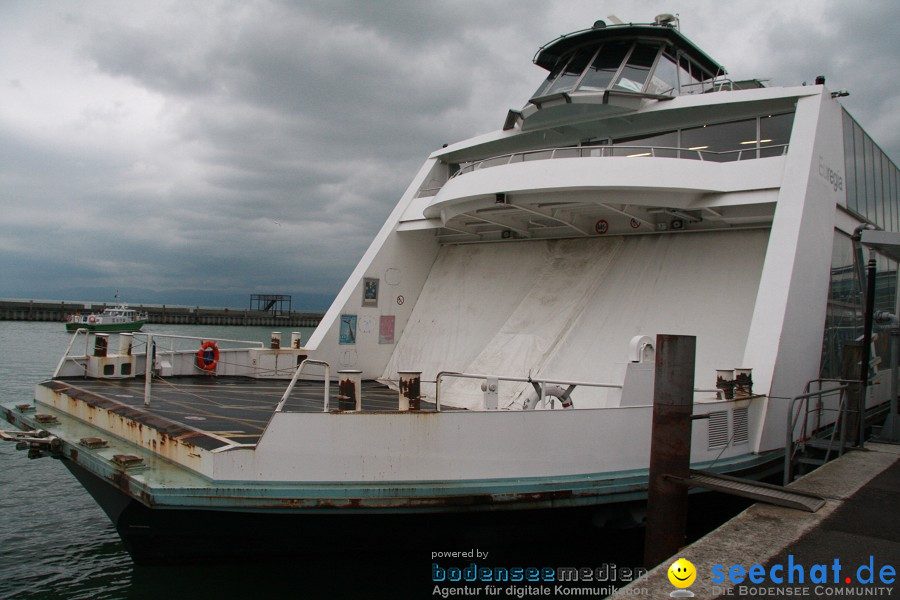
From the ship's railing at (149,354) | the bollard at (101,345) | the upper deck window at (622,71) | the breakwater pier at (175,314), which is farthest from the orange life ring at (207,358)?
the breakwater pier at (175,314)

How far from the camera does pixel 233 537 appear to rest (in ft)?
17.9

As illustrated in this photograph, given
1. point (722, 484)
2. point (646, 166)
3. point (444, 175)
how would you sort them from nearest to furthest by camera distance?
1. point (722, 484)
2. point (646, 166)
3. point (444, 175)

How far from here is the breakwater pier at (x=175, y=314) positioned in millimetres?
73688

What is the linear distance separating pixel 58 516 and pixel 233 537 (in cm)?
524

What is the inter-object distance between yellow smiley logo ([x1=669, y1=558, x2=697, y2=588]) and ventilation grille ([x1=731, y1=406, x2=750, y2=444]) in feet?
11.1

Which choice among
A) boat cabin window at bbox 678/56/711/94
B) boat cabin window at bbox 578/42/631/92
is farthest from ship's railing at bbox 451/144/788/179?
boat cabin window at bbox 678/56/711/94

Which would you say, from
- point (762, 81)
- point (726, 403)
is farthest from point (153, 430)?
point (762, 81)

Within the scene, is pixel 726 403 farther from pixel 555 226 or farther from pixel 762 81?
pixel 762 81

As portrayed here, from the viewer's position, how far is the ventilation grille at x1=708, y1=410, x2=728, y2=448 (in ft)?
22.6

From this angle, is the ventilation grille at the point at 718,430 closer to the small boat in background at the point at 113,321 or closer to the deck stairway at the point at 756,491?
the deck stairway at the point at 756,491

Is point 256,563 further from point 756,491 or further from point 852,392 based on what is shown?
point 852,392

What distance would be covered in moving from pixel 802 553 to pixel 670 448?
1.18 metres

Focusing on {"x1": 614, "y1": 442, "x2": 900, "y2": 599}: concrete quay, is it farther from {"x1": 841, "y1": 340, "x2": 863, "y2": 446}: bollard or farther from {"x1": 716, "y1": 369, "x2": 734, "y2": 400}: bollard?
{"x1": 841, "y1": 340, "x2": 863, "y2": 446}: bollard

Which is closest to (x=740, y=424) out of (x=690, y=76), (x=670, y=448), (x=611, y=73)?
(x=670, y=448)
